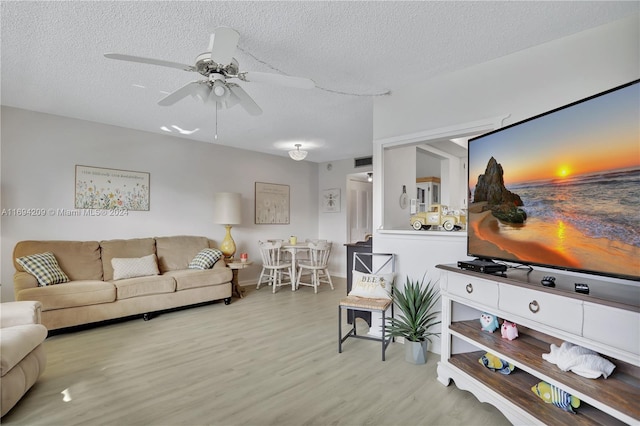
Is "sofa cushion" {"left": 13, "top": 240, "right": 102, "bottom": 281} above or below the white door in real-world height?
below

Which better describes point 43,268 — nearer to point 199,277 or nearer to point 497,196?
point 199,277

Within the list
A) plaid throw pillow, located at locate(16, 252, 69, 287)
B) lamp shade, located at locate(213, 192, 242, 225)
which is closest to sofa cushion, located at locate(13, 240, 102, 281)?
plaid throw pillow, located at locate(16, 252, 69, 287)

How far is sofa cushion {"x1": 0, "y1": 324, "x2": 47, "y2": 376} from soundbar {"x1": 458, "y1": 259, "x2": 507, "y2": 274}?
→ 2.87 metres

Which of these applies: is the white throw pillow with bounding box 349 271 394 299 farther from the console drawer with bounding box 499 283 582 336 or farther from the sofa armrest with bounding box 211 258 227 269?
the sofa armrest with bounding box 211 258 227 269

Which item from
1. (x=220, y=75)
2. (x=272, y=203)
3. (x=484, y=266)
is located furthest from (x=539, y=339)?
(x=272, y=203)

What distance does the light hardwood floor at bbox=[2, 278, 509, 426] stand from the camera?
1.93 m

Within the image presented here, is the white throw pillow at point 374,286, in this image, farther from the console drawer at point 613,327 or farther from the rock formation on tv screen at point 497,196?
the console drawer at point 613,327

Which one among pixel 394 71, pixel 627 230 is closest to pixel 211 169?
pixel 394 71

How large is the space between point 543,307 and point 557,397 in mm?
524

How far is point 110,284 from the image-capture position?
360 cm

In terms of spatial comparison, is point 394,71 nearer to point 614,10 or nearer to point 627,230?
point 614,10

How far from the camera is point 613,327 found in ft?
4.33

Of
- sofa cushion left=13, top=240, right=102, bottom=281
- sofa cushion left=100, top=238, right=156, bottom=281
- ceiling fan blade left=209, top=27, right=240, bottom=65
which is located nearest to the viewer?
ceiling fan blade left=209, top=27, right=240, bottom=65

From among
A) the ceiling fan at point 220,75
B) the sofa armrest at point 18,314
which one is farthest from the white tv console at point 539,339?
the sofa armrest at point 18,314
